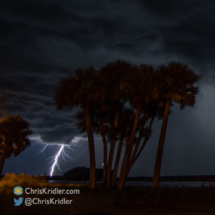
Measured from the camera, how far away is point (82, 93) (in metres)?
27.5

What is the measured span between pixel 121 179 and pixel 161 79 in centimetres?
1073

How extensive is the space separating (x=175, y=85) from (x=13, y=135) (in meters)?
33.5

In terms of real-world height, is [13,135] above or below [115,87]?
below

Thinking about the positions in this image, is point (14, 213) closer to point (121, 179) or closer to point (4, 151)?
point (121, 179)

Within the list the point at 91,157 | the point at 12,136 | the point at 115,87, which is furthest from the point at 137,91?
the point at 12,136

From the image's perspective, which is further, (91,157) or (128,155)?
(128,155)

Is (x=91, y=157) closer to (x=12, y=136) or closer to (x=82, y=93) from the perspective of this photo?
(x=82, y=93)

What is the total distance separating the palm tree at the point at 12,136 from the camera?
5103 centimetres

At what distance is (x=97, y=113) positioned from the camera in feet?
104

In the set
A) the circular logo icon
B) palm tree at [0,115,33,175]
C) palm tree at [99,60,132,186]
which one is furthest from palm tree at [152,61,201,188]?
palm tree at [0,115,33,175]

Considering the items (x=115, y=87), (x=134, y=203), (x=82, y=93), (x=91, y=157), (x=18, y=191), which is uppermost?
(x=115, y=87)

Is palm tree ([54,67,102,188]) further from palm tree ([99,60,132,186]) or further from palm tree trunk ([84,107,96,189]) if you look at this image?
palm tree ([99,60,132,186])

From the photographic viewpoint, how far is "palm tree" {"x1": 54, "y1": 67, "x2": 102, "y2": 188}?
27.7m

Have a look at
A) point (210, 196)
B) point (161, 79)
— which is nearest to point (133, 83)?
point (161, 79)
